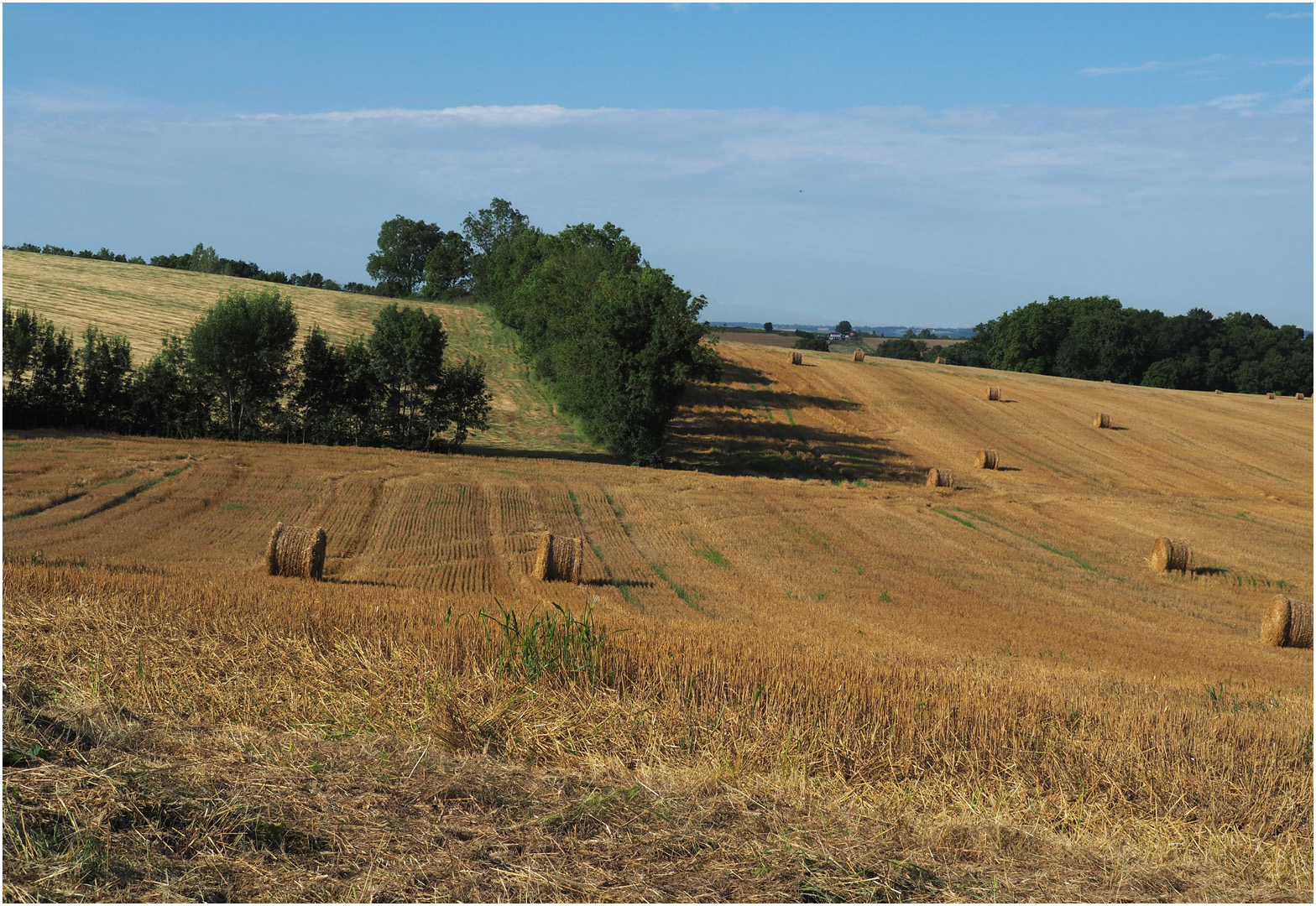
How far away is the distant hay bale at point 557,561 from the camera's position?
1756 centimetres

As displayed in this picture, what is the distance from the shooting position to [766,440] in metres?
42.3

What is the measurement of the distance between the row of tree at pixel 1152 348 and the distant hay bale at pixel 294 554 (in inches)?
3348

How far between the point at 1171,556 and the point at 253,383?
30.4 metres

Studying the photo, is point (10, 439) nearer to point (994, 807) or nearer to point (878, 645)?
point (878, 645)

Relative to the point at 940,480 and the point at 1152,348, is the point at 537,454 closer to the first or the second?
the point at 940,480

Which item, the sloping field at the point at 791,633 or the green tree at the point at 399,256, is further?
the green tree at the point at 399,256

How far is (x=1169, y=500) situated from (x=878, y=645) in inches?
962

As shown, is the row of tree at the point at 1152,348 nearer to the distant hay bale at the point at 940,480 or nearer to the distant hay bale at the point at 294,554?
the distant hay bale at the point at 940,480

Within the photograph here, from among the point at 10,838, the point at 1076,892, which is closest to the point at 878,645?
the point at 1076,892

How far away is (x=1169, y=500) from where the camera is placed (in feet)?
105

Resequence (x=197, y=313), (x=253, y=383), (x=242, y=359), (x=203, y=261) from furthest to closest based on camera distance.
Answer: (x=203, y=261) < (x=197, y=313) < (x=253, y=383) < (x=242, y=359)

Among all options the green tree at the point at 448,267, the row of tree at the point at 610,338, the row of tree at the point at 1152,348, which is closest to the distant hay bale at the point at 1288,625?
the row of tree at the point at 610,338

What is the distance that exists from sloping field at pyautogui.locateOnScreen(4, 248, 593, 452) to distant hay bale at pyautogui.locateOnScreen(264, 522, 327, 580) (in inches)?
970

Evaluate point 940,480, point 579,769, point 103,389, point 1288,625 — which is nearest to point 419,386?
point 103,389
